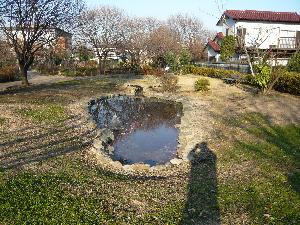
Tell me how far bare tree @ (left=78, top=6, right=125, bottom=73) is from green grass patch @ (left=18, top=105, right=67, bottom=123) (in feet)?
84.1

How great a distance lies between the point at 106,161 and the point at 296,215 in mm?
5648

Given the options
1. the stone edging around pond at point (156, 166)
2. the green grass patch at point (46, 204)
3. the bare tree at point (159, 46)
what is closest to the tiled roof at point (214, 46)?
the bare tree at point (159, 46)

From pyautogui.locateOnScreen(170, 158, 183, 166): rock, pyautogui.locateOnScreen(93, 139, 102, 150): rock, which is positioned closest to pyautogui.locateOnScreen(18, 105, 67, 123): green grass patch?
pyautogui.locateOnScreen(93, 139, 102, 150): rock

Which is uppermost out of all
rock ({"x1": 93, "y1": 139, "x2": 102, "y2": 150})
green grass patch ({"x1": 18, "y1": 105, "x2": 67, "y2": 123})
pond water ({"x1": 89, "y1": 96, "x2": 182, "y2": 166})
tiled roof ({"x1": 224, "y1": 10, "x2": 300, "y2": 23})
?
tiled roof ({"x1": 224, "y1": 10, "x2": 300, "y2": 23})

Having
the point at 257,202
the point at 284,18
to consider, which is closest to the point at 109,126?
the point at 257,202

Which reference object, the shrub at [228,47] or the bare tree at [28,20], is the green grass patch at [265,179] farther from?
the shrub at [228,47]

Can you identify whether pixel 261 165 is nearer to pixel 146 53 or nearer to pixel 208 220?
pixel 208 220

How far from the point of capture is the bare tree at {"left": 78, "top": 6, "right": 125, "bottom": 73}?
44625 mm

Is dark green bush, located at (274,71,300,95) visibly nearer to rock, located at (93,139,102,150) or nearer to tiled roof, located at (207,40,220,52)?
rock, located at (93,139,102,150)

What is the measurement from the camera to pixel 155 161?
11.8m

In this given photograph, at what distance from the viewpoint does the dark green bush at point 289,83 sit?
867 inches

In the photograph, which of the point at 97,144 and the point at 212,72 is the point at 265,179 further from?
the point at 212,72

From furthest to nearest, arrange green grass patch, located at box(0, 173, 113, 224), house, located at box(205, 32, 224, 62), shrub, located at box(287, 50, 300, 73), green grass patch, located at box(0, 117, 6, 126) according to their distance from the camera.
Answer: house, located at box(205, 32, 224, 62)
shrub, located at box(287, 50, 300, 73)
green grass patch, located at box(0, 117, 6, 126)
green grass patch, located at box(0, 173, 113, 224)

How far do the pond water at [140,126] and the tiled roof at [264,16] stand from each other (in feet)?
75.9
